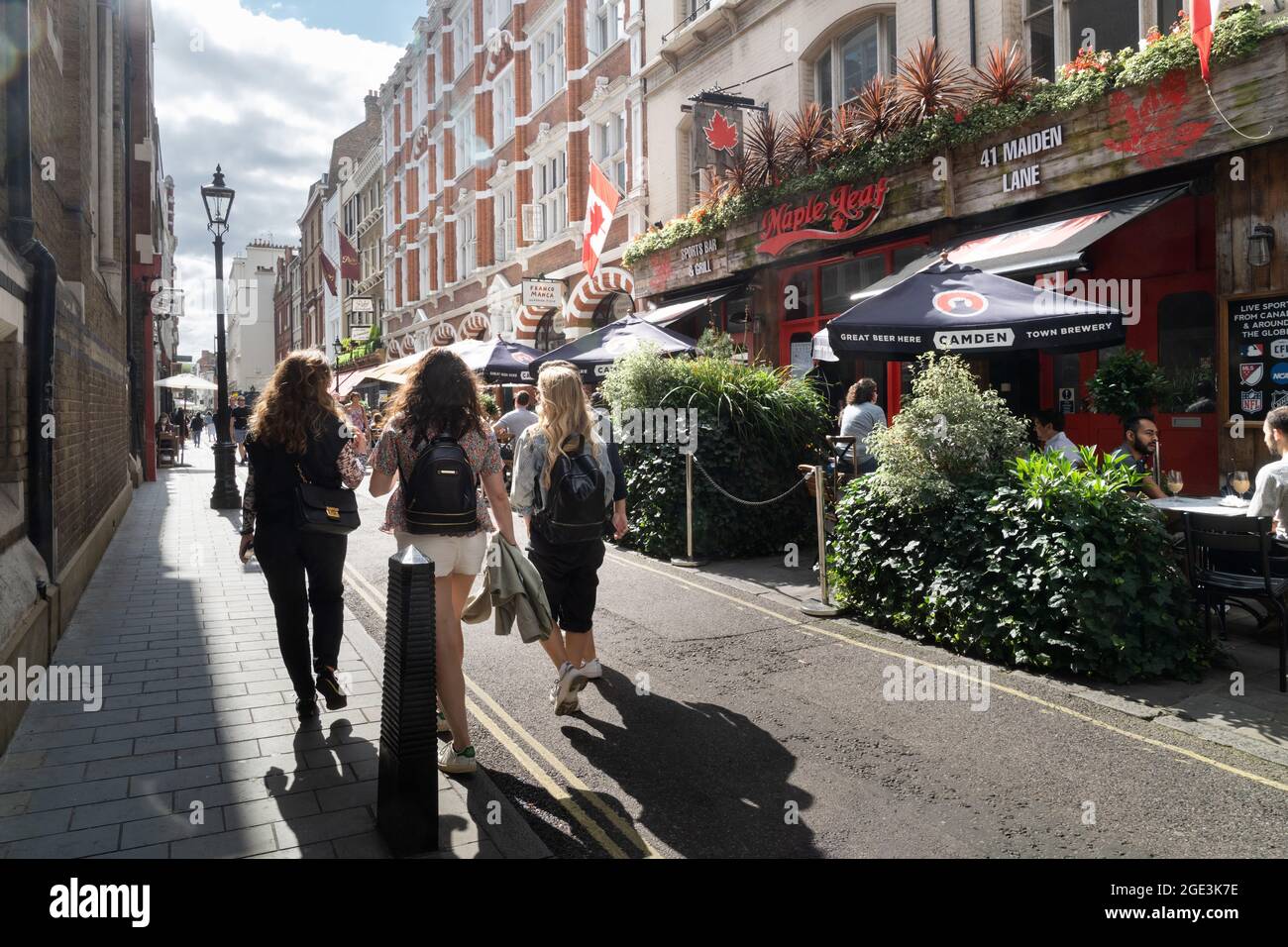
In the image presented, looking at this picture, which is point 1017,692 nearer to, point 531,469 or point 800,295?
point 531,469

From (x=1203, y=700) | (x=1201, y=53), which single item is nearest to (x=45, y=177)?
(x=1203, y=700)

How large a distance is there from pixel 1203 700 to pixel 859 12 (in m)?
11.9

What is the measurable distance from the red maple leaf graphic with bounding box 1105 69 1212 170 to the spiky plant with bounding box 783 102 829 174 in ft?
14.6

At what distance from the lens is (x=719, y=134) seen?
14.6 m

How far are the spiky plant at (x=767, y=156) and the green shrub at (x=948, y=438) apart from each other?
8067mm

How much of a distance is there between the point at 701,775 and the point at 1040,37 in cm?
1080

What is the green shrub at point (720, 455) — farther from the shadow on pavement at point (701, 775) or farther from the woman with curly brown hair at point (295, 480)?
the woman with curly brown hair at point (295, 480)

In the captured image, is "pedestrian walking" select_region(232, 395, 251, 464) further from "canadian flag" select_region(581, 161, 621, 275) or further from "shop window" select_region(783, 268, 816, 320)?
"shop window" select_region(783, 268, 816, 320)

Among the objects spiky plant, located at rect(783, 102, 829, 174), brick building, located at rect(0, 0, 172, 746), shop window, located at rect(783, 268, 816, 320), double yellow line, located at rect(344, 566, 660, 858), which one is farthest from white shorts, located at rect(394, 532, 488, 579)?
shop window, located at rect(783, 268, 816, 320)

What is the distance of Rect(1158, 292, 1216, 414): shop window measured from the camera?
28.8 feet

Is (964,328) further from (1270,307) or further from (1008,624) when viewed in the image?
(1270,307)

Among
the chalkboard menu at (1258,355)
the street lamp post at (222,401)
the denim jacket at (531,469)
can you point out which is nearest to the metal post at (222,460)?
the street lamp post at (222,401)

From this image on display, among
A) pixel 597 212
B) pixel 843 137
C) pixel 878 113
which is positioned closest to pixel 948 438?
pixel 878 113

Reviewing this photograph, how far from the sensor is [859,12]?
43.7 ft
